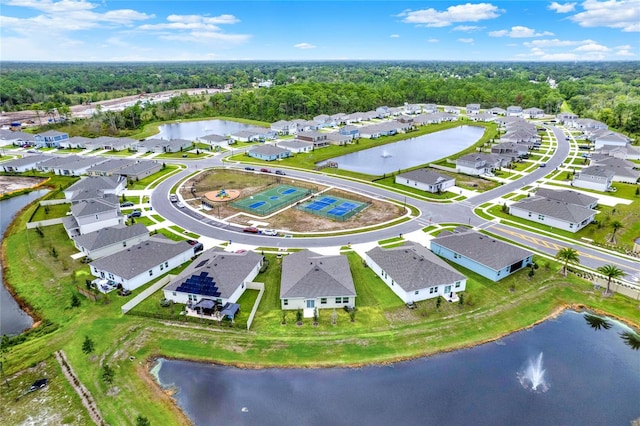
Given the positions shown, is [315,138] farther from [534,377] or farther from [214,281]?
[534,377]

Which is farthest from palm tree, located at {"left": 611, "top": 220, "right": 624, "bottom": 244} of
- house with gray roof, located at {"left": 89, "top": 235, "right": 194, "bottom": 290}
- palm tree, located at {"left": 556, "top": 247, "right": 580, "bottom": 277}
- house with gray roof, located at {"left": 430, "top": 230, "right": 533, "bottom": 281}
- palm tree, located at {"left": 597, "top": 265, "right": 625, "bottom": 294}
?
house with gray roof, located at {"left": 89, "top": 235, "right": 194, "bottom": 290}

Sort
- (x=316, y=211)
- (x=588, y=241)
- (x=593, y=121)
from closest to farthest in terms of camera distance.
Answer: (x=588, y=241) < (x=316, y=211) < (x=593, y=121)

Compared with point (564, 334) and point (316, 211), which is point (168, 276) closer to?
point (316, 211)

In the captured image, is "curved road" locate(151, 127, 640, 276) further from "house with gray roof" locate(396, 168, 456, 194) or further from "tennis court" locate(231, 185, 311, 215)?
"tennis court" locate(231, 185, 311, 215)

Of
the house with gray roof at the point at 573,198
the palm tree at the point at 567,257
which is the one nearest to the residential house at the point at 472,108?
the house with gray roof at the point at 573,198

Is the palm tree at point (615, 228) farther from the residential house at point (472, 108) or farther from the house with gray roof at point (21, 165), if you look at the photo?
the residential house at point (472, 108)

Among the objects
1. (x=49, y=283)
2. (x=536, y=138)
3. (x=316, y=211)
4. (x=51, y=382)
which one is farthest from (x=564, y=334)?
(x=536, y=138)
